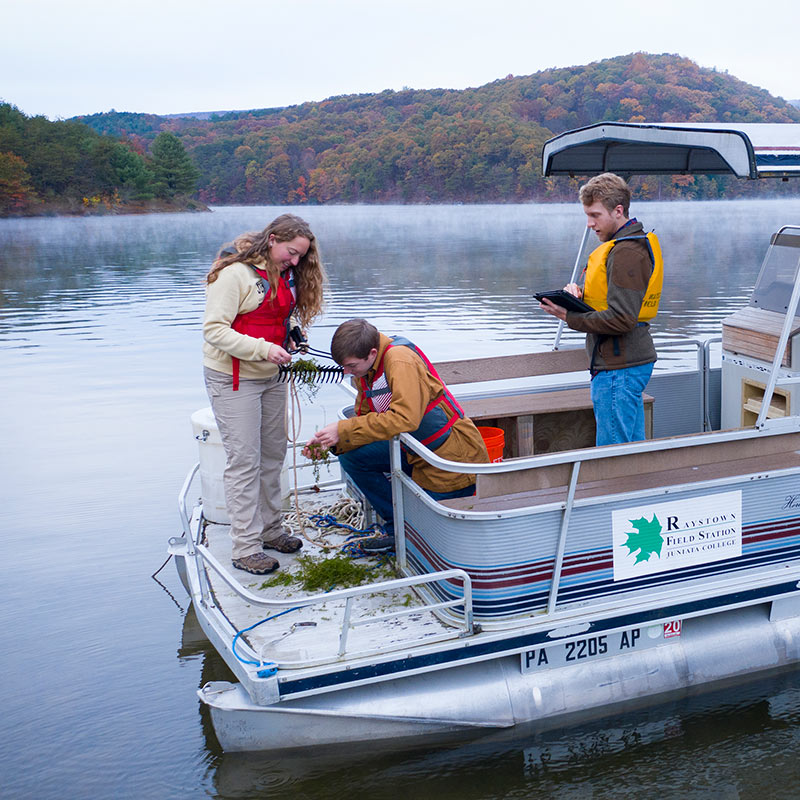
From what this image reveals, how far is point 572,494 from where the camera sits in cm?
406

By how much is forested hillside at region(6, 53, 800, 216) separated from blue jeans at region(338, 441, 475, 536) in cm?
3806

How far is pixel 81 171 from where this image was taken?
3506 inches

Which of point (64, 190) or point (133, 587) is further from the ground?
point (64, 190)

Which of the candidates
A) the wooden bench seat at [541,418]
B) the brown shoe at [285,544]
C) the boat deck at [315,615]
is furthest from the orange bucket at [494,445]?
the brown shoe at [285,544]

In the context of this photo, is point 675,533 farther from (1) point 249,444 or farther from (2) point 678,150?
(2) point 678,150

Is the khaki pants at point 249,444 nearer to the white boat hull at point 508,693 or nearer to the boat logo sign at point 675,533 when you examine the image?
the white boat hull at point 508,693

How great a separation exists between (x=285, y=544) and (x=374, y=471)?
2.54 feet

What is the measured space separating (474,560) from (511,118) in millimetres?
63603

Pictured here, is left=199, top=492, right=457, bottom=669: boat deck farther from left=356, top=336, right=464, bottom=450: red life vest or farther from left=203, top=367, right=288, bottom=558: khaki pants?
left=356, top=336, right=464, bottom=450: red life vest

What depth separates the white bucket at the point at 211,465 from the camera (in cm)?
543

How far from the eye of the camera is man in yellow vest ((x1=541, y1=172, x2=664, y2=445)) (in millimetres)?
4480

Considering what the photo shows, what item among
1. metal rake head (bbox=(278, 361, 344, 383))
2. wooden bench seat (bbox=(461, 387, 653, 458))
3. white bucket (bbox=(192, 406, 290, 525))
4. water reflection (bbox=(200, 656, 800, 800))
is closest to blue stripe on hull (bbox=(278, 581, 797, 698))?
water reflection (bbox=(200, 656, 800, 800))

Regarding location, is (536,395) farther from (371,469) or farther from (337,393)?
(337,393)

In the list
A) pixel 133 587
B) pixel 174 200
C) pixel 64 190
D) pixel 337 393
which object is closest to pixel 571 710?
pixel 133 587
